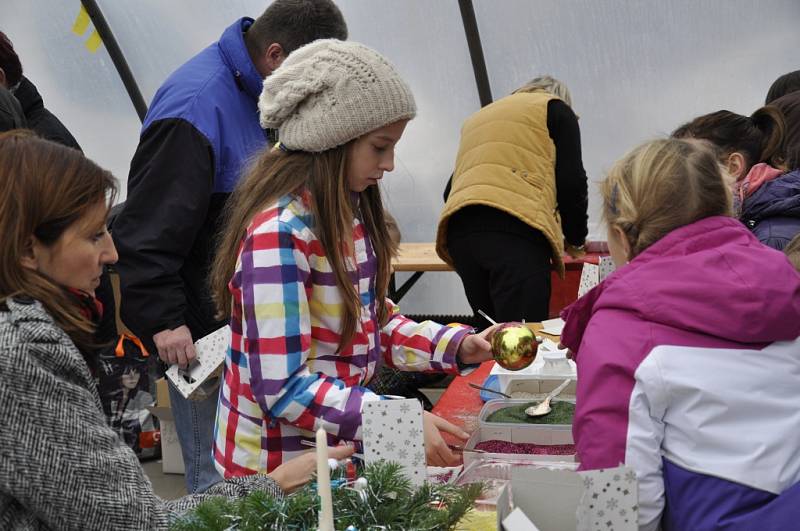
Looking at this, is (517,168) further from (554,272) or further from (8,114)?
(8,114)

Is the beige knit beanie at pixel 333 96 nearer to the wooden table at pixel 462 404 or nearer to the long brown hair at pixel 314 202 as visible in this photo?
the long brown hair at pixel 314 202

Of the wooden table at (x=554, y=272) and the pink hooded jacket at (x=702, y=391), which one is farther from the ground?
the pink hooded jacket at (x=702, y=391)

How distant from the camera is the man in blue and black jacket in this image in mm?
2355

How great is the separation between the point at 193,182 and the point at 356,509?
4.94 ft

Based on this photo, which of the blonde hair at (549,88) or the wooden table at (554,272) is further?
the wooden table at (554,272)

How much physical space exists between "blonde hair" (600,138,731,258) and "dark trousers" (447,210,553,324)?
182cm

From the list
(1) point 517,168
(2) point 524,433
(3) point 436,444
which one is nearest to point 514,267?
(1) point 517,168

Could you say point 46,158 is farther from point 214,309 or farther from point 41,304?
point 214,309

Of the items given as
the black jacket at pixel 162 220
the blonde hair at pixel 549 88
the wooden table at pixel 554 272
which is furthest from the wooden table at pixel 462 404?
the wooden table at pixel 554 272

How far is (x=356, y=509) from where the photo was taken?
3.54 feet

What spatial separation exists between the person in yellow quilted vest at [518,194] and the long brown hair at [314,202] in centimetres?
174

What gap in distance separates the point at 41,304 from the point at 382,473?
55 centimetres

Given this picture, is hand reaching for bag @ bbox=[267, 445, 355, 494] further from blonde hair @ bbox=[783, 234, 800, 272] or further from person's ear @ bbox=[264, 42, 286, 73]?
person's ear @ bbox=[264, 42, 286, 73]

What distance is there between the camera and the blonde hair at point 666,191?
1.60 meters
